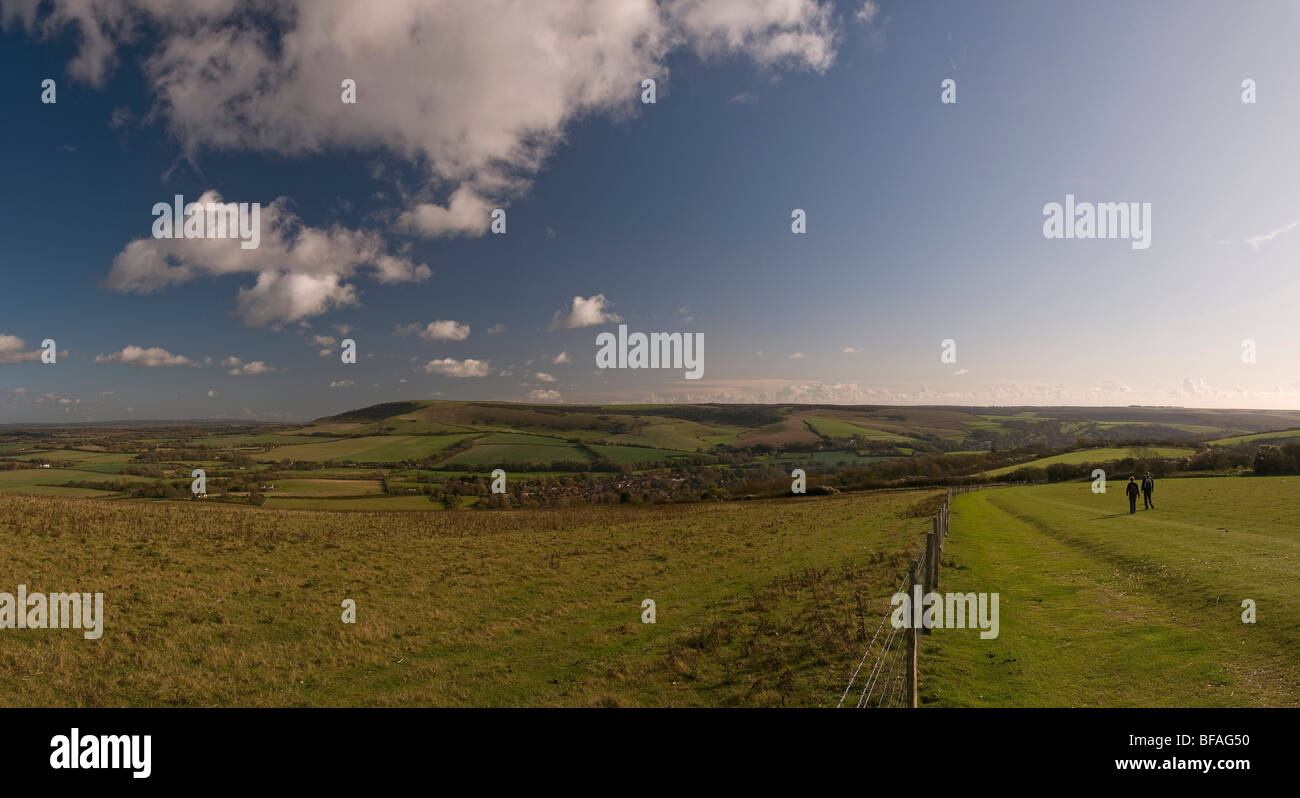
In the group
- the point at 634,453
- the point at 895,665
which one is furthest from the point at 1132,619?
the point at 634,453

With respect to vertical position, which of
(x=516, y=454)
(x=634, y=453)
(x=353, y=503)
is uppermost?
(x=516, y=454)

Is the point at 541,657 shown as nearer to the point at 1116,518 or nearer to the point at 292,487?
the point at 1116,518

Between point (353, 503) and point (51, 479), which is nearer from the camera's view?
point (353, 503)

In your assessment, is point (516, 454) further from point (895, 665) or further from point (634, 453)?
point (895, 665)
